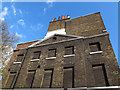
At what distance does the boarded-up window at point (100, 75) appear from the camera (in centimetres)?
727

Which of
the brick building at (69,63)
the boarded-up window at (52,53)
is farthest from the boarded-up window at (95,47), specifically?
the boarded-up window at (52,53)

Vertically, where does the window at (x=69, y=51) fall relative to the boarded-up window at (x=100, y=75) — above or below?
above

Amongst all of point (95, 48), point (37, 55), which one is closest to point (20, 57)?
point (37, 55)

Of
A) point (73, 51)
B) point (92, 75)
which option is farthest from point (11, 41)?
point (92, 75)

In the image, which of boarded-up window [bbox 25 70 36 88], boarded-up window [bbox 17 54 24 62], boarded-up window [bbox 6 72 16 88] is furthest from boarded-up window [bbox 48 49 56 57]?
boarded-up window [bbox 6 72 16 88]

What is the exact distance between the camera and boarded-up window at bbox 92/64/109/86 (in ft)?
23.9

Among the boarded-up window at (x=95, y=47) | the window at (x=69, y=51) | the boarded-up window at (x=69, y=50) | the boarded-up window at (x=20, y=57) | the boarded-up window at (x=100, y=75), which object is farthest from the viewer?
the boarded-up window at (x=20, y=57)

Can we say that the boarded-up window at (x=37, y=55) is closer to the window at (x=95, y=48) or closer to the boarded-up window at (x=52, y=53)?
the boarded-up window at (x=52, y=53)

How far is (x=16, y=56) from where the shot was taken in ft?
44.6

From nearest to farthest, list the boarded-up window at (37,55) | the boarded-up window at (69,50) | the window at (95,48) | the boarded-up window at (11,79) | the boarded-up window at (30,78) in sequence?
the window at (95,48) < the boarded-up window at (30,78) < the boarded-up window at (69,50) < the boarded-up window at (11,79) < the boarded-up window at (37,55)

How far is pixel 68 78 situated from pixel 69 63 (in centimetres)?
163

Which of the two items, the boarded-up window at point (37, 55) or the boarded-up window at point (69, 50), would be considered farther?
the boarded-up window at point (37, 55)

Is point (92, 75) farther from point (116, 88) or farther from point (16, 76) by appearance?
point (16, 76)

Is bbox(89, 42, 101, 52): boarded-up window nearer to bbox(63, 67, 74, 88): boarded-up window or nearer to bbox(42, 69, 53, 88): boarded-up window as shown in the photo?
bbox(63, 67, 74, 88): boarded-up window
